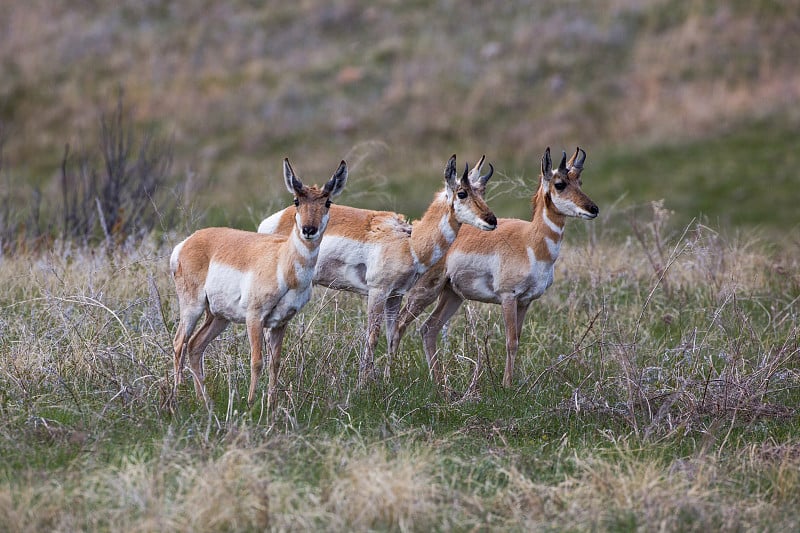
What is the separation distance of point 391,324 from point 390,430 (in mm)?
1667

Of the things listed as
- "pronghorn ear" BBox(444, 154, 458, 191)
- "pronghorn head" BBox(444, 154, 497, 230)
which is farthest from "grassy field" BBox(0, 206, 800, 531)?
"pronghorn ear" BBox(444, 154, 458, 191)

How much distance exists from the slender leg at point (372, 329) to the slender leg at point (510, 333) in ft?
3.35

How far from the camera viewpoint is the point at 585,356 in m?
9.20

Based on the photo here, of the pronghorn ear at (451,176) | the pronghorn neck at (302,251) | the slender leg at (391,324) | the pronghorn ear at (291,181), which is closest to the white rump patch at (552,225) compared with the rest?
the pronghorn ear at (451,176)

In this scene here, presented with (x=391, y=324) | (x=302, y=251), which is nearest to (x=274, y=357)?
(x=302, y=251)

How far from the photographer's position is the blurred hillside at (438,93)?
2303cm

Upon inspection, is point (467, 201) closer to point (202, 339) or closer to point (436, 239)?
point (436, 239)

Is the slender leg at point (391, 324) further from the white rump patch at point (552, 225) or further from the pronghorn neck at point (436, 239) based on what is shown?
the white rump patch at point (552, 225)

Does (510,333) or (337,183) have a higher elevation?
(337,183)

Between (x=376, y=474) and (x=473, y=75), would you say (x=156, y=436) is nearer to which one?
(x=376, y=474)

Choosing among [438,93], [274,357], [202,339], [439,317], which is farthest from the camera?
[438,93]

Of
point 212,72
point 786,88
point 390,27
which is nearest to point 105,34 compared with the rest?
point 212,72

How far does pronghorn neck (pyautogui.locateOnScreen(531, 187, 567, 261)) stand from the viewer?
30.0ft

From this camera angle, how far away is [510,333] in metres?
9.01
